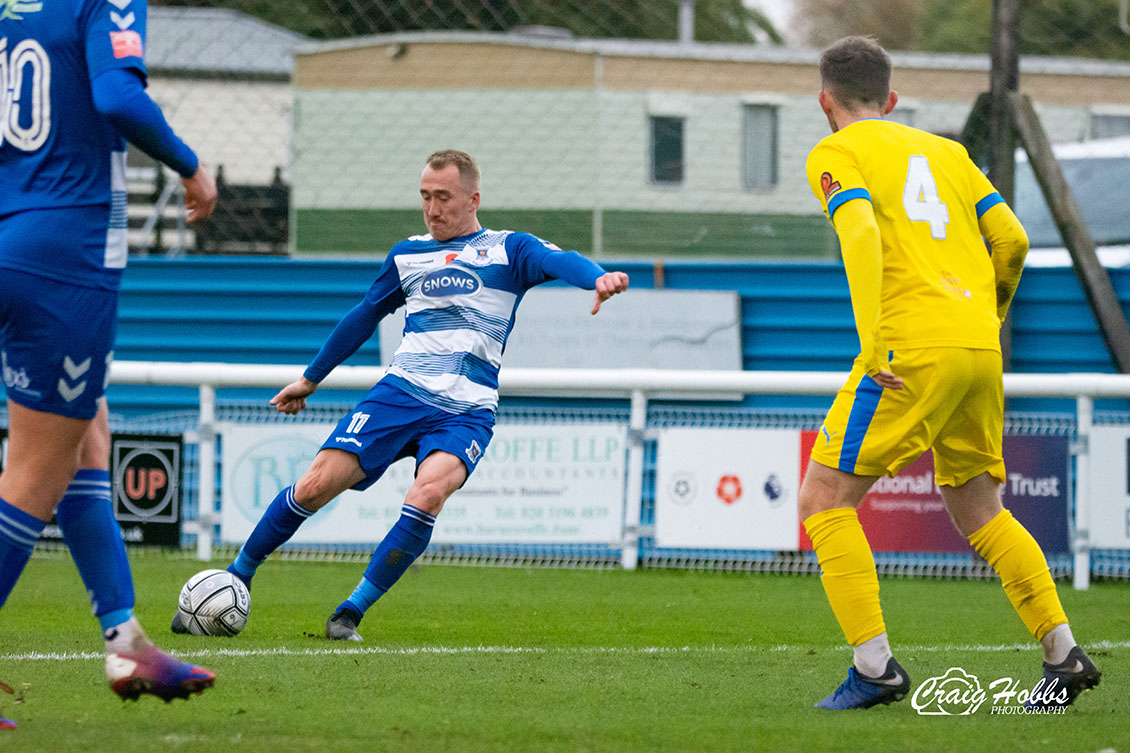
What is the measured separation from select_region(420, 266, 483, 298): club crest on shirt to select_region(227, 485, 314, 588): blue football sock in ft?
3.21

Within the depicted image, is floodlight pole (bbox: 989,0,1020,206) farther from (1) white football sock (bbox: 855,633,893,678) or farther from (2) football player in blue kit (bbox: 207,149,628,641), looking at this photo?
(1) white football sock (bbox: 855,633,893,678)

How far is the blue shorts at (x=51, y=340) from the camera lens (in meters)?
3.34

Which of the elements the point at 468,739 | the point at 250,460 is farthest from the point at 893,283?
the point at 250,460

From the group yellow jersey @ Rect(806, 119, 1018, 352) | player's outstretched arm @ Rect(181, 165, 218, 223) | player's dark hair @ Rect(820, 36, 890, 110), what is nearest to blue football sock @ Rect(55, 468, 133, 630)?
player's outstretched arm @ Rect(181, 165, 218, 223)

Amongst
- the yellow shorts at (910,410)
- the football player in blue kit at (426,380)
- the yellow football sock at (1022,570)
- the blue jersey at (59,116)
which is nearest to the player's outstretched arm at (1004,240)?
the yellow shorts at (910,410)

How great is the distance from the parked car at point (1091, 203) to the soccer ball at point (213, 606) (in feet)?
22.0

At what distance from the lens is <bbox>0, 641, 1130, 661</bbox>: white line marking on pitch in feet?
16.3

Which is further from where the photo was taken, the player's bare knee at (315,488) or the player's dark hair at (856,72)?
the player's bare knee at (315,488)

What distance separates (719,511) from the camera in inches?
332

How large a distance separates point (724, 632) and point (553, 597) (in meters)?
1.41

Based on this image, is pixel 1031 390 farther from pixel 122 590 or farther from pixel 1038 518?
pixel 122 590

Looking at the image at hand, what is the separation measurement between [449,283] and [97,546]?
2419 millimetres

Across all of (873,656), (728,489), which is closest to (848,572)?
(873,656)

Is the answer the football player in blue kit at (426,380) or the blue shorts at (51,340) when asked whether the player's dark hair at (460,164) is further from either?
the blue shorts at (51,340)
